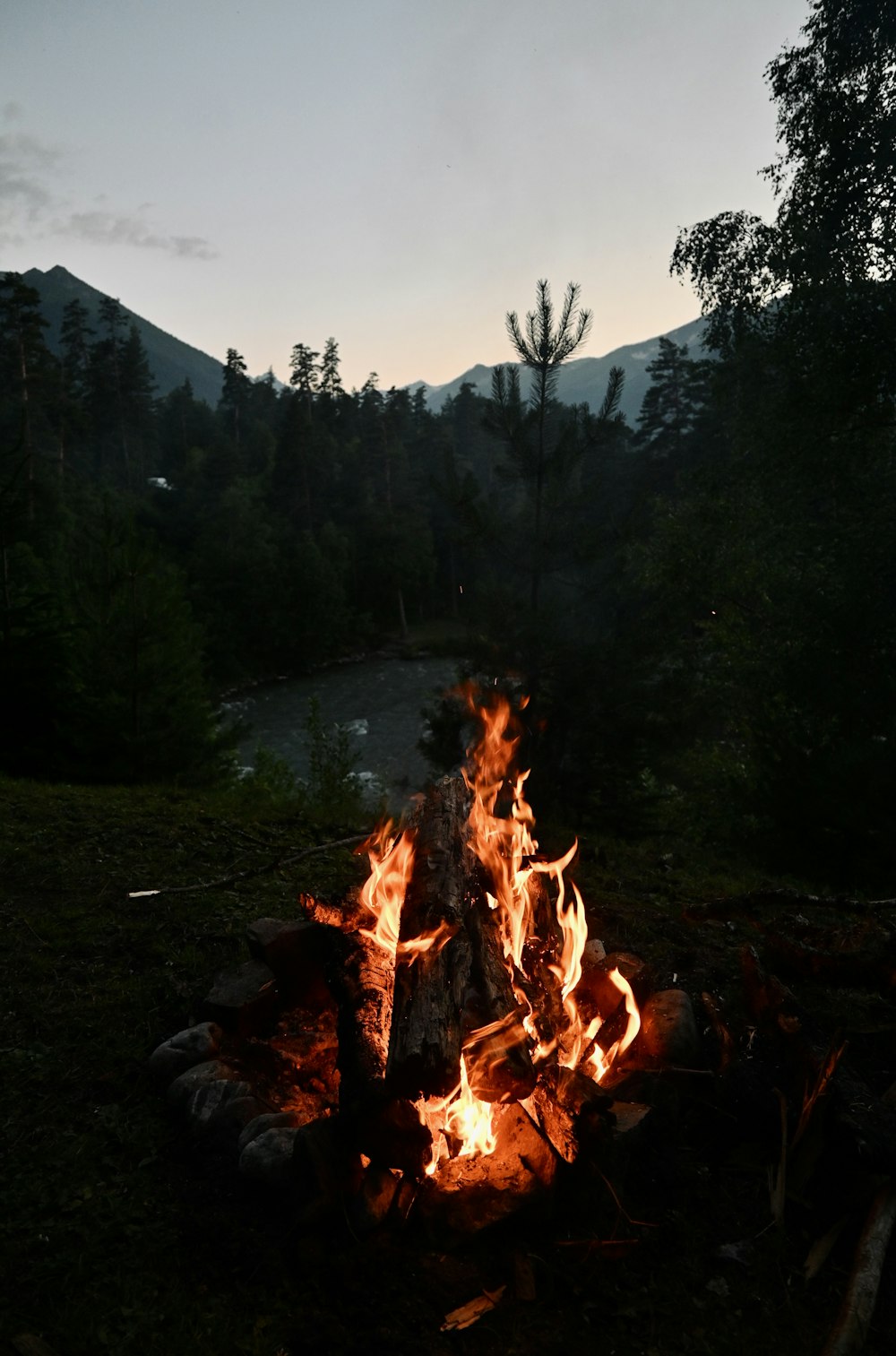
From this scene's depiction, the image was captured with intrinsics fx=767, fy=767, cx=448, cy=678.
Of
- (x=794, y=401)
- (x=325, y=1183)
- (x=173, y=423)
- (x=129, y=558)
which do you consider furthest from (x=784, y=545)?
(x=173, y=423)

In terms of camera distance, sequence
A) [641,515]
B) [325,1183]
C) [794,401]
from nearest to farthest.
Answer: [325,1183] → [794,401] → [641,515]

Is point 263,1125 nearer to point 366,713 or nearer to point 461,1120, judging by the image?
point 461,1120

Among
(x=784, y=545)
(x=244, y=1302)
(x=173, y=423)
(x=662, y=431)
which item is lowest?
(x=244, y=1302)

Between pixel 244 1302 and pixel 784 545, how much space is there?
1519cm

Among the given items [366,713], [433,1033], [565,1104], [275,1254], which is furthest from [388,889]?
[366,713]

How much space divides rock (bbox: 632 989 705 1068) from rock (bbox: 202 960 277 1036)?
6.98 feet

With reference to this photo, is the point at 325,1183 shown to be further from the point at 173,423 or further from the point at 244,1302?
the point at 173,423

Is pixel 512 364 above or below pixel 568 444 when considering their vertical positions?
above

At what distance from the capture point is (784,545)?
15.1 meters

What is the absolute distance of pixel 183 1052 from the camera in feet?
13.4

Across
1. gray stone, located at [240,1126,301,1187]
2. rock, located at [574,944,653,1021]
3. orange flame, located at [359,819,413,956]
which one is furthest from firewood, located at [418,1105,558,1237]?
rock, located at [574,944,653,1021]

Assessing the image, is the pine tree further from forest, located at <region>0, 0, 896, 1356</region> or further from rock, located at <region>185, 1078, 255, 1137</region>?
rock, located at <region>185, 1078, 255, 1137</region>

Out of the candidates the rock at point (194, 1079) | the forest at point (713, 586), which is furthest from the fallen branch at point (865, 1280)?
the forest at point (713, 586)

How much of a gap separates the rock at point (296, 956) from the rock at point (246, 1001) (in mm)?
83
